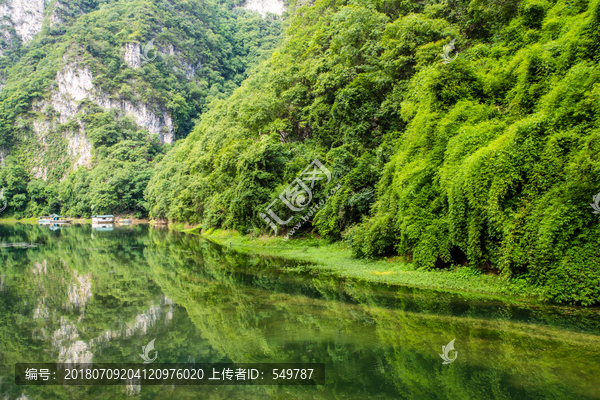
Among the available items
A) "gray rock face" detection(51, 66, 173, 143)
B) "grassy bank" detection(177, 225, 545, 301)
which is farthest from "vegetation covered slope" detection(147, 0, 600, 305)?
"gray rock face" detection(51, 66, 173, 143)

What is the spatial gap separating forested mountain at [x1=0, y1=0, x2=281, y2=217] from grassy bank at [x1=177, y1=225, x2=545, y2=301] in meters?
57.0

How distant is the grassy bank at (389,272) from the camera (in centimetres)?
1062

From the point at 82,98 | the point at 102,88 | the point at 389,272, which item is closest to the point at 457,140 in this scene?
the point at 389,272

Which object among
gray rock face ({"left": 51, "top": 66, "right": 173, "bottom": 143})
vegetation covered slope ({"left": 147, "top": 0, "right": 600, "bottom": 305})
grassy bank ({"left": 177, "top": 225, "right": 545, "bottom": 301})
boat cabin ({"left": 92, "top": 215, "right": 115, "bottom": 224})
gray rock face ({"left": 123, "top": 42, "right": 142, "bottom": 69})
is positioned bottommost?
boat cabin ({"left": 92, "top": 215, "right": 115, "bottom": 224})

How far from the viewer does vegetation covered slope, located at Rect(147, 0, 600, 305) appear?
30.8ft

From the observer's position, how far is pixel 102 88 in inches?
4072

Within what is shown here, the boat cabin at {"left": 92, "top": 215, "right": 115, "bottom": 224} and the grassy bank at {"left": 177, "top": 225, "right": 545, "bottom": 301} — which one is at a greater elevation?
the grassy bank at {"left": 177, "top": 225, "right": 545, "bottom": 301}

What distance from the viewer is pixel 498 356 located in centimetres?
667

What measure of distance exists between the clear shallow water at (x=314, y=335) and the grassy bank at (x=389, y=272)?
867 millimetres

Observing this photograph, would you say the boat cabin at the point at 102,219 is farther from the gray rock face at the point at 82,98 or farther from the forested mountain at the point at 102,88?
the gray rock face at the point at 82,98

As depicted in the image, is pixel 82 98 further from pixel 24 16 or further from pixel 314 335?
pixel 314 335

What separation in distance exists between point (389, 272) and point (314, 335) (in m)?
6.90

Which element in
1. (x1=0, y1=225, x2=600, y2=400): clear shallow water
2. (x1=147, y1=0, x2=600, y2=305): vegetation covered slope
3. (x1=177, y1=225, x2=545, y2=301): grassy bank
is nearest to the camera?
(x1=0, y1=225, x2=600, y2=400): clear shallow water

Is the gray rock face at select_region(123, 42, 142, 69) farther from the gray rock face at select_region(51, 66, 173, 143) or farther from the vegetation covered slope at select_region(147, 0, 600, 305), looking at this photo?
the vegetation covered slope at select_region(147, 0, 600, 305)
